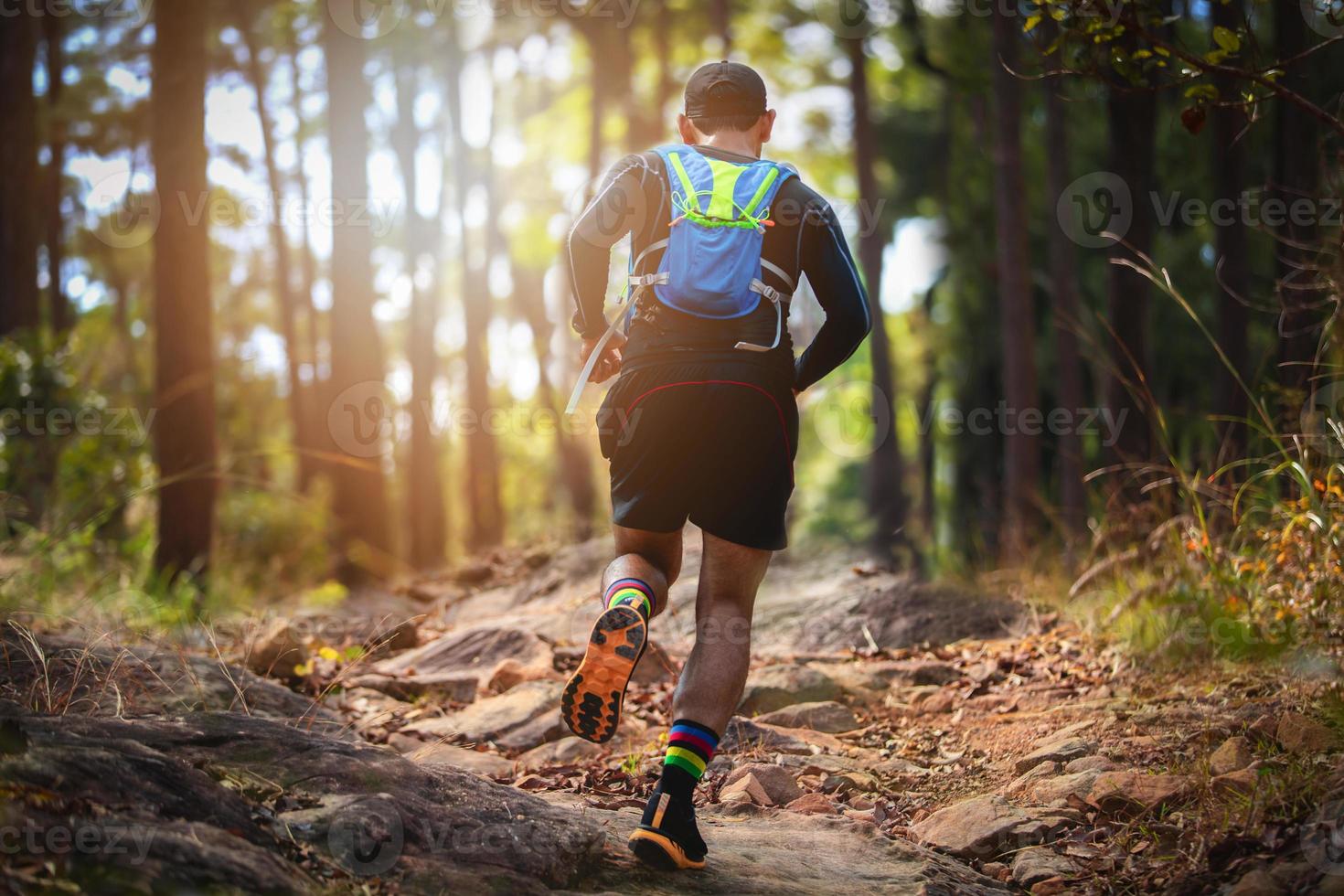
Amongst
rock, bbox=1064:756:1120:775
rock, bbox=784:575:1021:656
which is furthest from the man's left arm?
rock, bbox=784:575:1021:656

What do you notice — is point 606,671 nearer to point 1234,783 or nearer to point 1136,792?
point 1136,792

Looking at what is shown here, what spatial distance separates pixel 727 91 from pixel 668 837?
7.30ft

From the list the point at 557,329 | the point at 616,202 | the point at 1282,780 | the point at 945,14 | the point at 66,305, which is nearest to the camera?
the point at 1282,780

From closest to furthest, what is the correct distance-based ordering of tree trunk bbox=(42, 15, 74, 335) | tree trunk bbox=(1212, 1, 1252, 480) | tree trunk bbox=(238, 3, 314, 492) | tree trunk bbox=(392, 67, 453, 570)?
tree trunk bbox=(1212, 1, 1252, 480) < tree trunk bbox=(42, 15, 74, 335) < tree trunk bbox=(238, 3, 314, 492) < tree trunk bbox=(392, 67, 453, 570)

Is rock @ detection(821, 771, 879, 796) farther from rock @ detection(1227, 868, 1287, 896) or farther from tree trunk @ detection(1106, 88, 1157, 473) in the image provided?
tree trunk @ detection(1106, 88, 1157, 473)

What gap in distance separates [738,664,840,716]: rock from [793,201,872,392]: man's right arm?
2356mm

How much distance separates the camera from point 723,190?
355 cm

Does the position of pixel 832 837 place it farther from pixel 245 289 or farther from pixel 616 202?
pixel 245 289

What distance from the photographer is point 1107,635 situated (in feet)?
19.5

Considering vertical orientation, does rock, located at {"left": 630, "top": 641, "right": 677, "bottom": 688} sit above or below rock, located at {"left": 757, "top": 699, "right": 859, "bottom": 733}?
above

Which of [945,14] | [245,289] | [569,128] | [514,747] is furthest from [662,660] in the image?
[245,289]

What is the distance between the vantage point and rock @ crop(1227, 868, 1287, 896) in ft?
9.37

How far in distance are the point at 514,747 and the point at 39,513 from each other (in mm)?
5737

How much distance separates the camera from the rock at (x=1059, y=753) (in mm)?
4297
